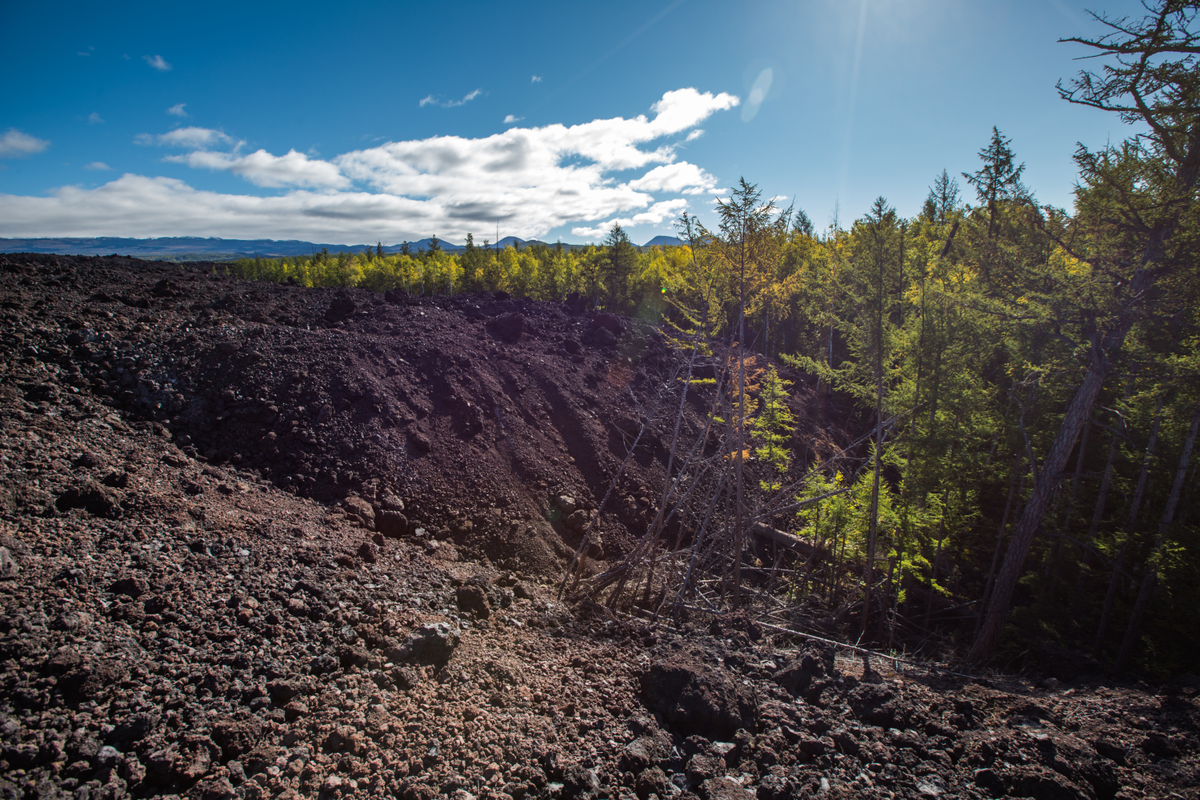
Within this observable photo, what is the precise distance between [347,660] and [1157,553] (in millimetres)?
13385

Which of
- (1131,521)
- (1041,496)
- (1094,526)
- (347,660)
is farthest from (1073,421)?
(347,660)

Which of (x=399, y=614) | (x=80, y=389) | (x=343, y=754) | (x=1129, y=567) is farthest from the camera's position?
(x=1129, y=567)

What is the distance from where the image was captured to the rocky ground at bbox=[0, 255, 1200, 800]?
141 inches

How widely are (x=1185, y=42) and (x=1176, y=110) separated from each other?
1041 mm

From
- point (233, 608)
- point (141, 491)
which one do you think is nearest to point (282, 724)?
point (233, 608)

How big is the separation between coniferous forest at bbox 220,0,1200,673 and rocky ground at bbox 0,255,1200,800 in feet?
8.02

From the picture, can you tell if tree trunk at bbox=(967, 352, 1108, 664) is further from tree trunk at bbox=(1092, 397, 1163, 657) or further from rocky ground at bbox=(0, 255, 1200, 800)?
tree trunk at bbox=(1092, 397, 1163, 657)

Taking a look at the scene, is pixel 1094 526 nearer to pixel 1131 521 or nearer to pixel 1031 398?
pixel 1131 521

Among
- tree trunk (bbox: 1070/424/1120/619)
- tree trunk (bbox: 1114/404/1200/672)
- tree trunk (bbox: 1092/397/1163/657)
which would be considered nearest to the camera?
tree trunk (bbox: 1114/404/1200/672)

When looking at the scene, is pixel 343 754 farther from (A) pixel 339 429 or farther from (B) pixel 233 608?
(A) pixel 339 429

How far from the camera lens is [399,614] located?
5.71 metres

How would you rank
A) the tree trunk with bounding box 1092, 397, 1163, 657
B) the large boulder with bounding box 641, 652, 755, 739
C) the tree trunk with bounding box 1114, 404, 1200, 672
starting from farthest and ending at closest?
the tree trunk with bounding box 1092, 397, 1163, 657
the tree trunk with bounding box 1114, 404, 1200, 672
the large boulder with bounding box 641, 652, 755, 739

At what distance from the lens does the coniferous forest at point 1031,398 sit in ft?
23.4

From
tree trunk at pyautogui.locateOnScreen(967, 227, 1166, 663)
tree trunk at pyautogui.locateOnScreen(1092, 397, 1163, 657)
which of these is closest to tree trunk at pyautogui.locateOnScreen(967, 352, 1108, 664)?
tree trunk at pyautogui.locateOnScreen(967, 227, 1166, 663)
